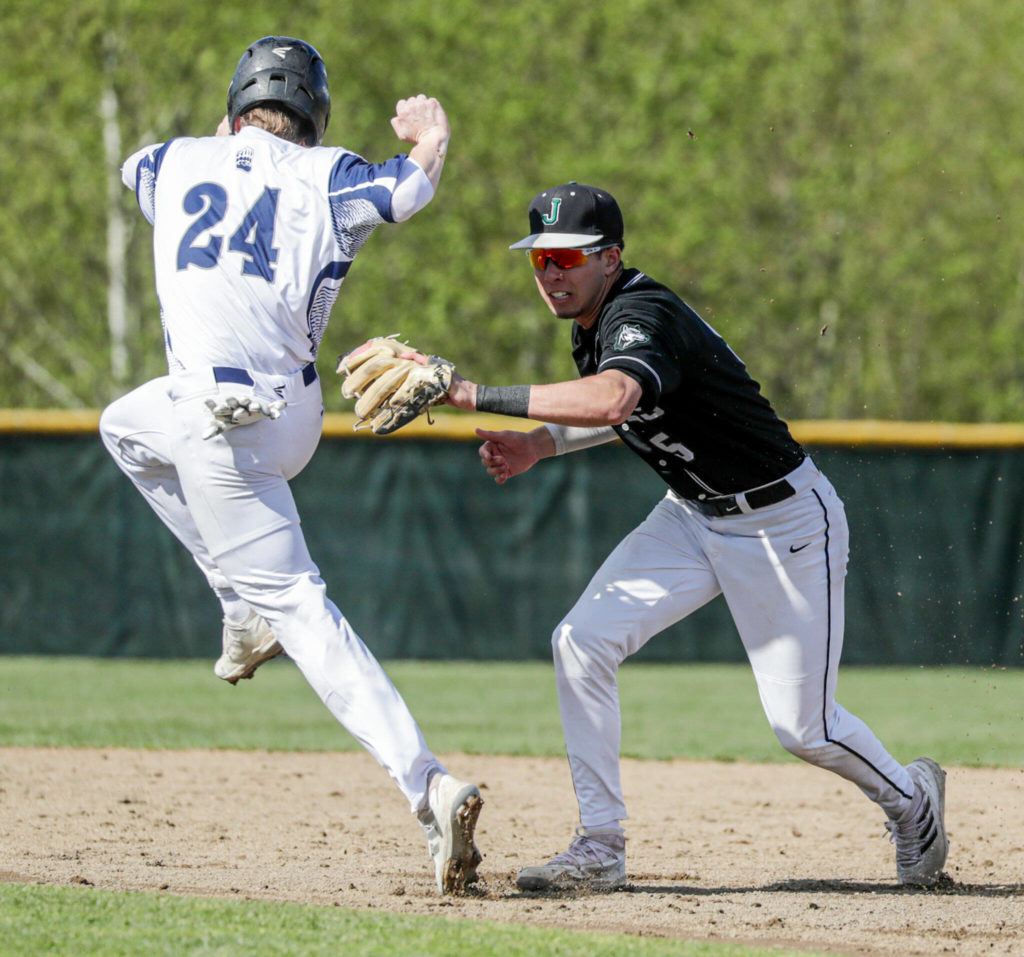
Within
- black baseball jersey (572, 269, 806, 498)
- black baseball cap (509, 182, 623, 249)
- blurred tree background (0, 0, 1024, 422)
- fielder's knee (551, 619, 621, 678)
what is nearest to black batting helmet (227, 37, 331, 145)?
black baseball cap (509, 182, 623, 249)

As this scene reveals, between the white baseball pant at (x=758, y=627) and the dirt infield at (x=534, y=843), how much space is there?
0.48 m

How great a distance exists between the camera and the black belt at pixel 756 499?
4.80 metres

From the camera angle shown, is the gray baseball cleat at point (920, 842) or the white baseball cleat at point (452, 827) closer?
the white baseball cleat at point (452, 827)

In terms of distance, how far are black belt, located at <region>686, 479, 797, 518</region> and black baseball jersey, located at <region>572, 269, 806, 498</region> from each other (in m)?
0.03

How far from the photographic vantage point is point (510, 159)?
20891 mm

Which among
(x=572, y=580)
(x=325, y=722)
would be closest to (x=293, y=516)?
(x=325, y=722)

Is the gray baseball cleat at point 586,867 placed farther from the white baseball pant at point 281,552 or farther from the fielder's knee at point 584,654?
the white baseball pant at point 281,552

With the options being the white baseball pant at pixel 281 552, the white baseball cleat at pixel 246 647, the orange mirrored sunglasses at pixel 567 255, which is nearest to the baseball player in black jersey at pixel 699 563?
the orange mirrored sunglasses at pixel 567 255

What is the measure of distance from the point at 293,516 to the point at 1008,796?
4441mm

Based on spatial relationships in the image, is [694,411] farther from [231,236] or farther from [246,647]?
[246,647]

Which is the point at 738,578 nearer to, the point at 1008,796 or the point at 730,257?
the point at 1008,796

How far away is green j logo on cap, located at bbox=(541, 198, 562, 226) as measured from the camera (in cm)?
467

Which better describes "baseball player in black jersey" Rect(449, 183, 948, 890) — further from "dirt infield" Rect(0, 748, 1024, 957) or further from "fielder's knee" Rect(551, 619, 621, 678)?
"dirt infield" Rect(0, 748, 1024, 957)

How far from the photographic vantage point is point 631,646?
4.89m
